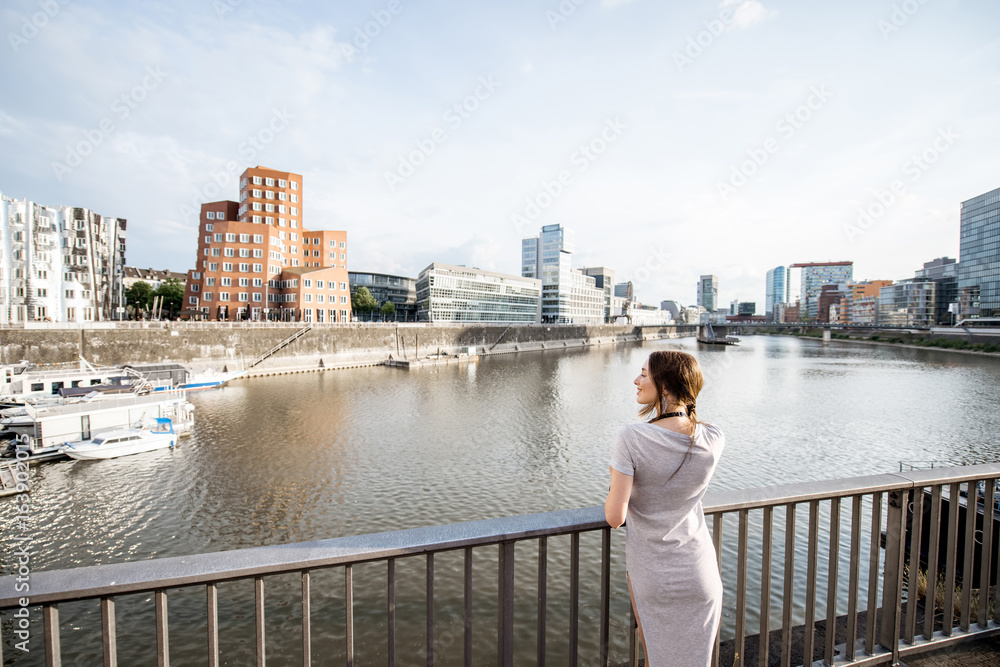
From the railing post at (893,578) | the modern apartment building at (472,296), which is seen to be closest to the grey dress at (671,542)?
the railing post at (893,578)

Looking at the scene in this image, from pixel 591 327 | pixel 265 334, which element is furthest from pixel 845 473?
pixel 591 327

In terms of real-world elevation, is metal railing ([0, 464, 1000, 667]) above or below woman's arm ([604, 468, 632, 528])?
below

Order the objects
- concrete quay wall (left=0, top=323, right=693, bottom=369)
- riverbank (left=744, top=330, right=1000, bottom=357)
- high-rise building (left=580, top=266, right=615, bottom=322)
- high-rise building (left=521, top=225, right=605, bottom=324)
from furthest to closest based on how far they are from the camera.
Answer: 1. high-rise building (left=580, top=266, right=615, bottom=322)
2. high-rise building (left=521, top=225, right=605, bottom=324)
3. riverbank (left=744, top=330, right=1000, bottom=357)
4. concrete quay wall (left=0, top=323, right=693, bottom=369)

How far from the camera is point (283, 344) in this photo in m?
50.8

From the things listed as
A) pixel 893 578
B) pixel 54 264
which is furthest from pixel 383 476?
pixel 54 264

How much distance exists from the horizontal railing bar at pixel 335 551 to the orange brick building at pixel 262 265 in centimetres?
5933

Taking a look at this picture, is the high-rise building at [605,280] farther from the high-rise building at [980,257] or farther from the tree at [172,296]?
the tree at [172,296]

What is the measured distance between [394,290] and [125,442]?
105 m

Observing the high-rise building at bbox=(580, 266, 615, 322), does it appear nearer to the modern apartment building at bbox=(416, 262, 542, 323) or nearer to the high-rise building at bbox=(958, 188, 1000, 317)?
the modern apartment building at bbox=(416, 262, 542, 323)

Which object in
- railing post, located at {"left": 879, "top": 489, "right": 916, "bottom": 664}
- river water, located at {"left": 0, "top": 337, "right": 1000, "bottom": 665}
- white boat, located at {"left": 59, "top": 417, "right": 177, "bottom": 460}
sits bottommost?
river water, located at {"left": 0, "top": 337, "right": 1000, "bottom": 665}

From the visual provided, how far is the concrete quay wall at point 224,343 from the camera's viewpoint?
3597 cm

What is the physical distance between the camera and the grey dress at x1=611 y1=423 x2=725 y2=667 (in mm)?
2258

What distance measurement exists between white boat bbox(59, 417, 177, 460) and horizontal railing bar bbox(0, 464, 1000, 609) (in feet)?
78.3

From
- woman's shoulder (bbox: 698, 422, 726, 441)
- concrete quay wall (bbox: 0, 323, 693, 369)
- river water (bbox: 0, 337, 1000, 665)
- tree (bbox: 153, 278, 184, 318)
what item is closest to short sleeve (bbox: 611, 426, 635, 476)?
woman's shoulder (bbox: 698, 422, 726, 441)
